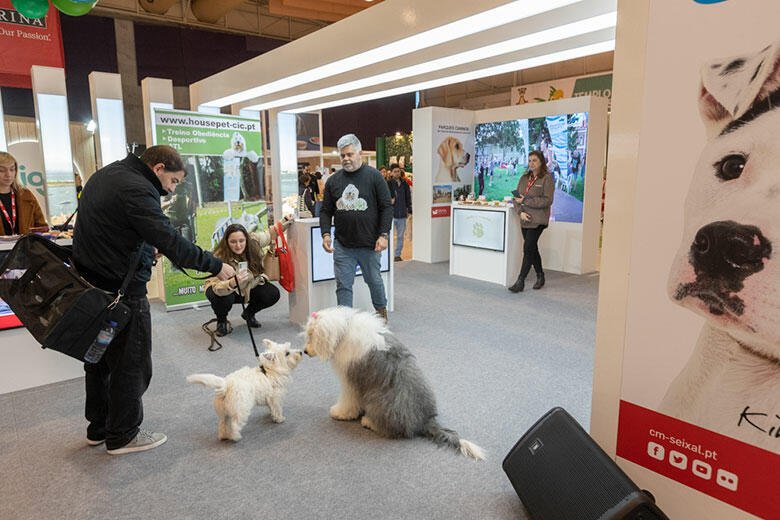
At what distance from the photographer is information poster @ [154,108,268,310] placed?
16.2 ft

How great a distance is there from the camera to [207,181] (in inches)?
203

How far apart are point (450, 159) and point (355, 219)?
14.0 feet

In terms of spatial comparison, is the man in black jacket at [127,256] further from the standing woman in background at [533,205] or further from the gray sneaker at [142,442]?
the standing woman in background at [533,205]

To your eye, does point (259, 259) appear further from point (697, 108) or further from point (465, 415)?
point (697, 108)

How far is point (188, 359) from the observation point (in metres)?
3.83

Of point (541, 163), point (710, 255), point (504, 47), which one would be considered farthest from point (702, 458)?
point (541, 163)

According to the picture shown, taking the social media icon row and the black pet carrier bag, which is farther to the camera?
the black pet carrier bag

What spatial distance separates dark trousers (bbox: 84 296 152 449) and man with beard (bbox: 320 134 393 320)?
1.90 m

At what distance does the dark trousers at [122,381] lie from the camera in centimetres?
239

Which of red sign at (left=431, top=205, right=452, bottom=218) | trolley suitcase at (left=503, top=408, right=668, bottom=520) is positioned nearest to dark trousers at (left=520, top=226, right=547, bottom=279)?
red sign at (left=431, top=205, right=452, bottom=218)

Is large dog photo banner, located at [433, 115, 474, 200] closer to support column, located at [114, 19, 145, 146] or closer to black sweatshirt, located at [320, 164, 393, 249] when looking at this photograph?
black sweatshirt, located at [320, 164, 393, 249]

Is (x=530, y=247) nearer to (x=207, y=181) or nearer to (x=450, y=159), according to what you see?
(x=450, y=159)

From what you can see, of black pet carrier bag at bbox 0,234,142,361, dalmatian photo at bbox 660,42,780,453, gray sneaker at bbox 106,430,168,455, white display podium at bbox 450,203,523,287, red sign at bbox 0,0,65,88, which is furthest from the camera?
red sign at bbox 0,0,65,88

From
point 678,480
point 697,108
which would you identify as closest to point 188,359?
point 678,480
